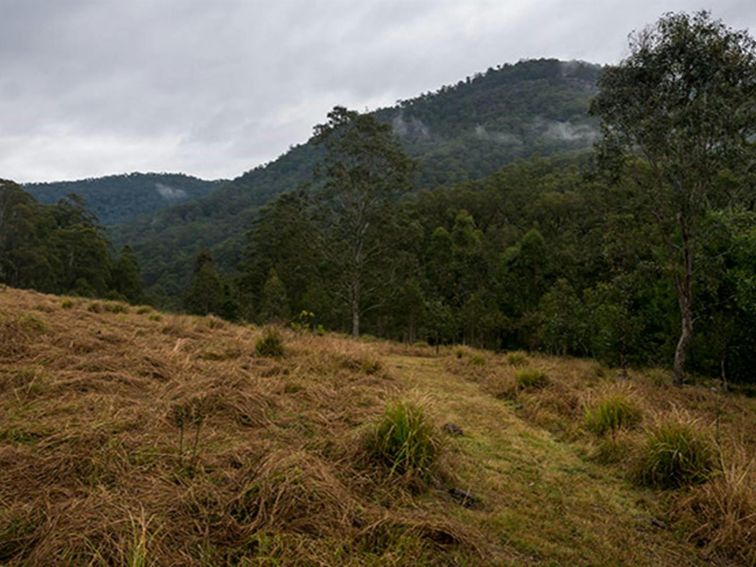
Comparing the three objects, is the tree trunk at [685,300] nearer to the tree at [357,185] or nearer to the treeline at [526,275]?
the treeline at [526,275]

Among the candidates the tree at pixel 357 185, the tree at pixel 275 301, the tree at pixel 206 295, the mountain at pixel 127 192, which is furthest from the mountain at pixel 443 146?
the tree at pixel 357 185

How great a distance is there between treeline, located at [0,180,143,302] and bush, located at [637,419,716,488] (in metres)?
42.5

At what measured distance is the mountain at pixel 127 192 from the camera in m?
148

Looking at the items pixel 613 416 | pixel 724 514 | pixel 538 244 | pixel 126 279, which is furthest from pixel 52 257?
pixel 724 514

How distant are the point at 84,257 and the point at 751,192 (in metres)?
48.9

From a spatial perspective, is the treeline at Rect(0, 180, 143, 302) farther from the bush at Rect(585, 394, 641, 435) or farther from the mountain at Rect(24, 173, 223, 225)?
the mountain at Rect(24, 173, 223, 225)

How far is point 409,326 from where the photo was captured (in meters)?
30.8

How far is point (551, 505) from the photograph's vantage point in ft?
12.4

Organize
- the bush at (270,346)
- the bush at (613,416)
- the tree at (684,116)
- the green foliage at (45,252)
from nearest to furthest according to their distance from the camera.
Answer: the bush at (613,416)
the bush at (270,346)
the tree at (684,116)
the green foliage at (45,252)

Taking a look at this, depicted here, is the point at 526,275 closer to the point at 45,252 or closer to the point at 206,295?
the point at 206,295

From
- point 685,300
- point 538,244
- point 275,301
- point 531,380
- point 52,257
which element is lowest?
point 275,301

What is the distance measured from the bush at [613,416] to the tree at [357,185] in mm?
19113

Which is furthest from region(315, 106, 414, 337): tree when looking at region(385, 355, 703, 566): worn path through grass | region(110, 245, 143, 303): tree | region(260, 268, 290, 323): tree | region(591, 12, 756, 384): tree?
region(110, 245, 143, 303): tree

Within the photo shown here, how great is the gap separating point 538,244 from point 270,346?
31067mm
